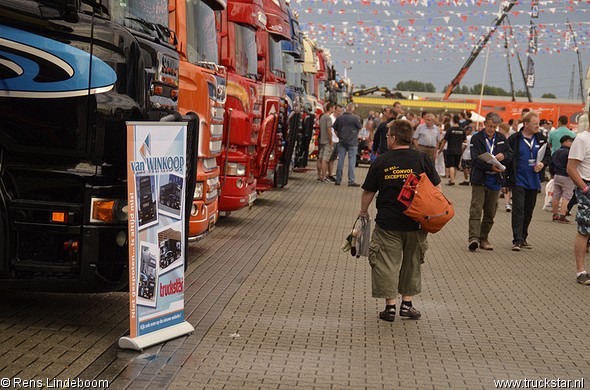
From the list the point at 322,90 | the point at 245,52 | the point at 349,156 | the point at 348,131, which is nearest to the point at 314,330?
the point at 245,52

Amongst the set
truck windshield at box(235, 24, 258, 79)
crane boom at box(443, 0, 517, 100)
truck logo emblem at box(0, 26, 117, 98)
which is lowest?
truck logo emblem at box(0, 26, 117, 98)

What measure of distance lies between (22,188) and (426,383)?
3.16 m

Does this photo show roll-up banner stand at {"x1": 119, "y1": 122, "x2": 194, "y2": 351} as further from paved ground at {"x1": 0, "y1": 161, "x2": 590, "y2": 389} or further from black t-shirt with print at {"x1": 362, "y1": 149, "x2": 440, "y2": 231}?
black t-shirt with print at {"x1": 362, "y1": 149, "x2": 440, "y2": 231}

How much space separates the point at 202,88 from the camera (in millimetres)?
7141

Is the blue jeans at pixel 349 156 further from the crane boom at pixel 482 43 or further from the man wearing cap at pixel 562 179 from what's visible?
the crane boom at pixel 482 43

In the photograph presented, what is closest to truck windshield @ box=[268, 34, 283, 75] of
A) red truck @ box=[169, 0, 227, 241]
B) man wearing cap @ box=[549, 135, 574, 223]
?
red truck @ box=[169, 0, 227, 241]

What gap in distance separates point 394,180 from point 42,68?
10.1 feet

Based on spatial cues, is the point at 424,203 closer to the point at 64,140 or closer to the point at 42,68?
the point at 64,140

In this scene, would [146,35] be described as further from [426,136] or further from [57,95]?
[426,136]

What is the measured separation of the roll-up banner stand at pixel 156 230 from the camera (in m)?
4.78

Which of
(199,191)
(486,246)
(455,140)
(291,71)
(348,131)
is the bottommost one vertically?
(486,246)

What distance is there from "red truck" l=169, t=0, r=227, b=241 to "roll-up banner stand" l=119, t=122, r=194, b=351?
75.5 inches

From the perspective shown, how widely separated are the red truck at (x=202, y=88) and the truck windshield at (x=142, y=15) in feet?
3.54

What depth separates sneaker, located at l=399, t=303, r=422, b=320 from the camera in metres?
6.34
